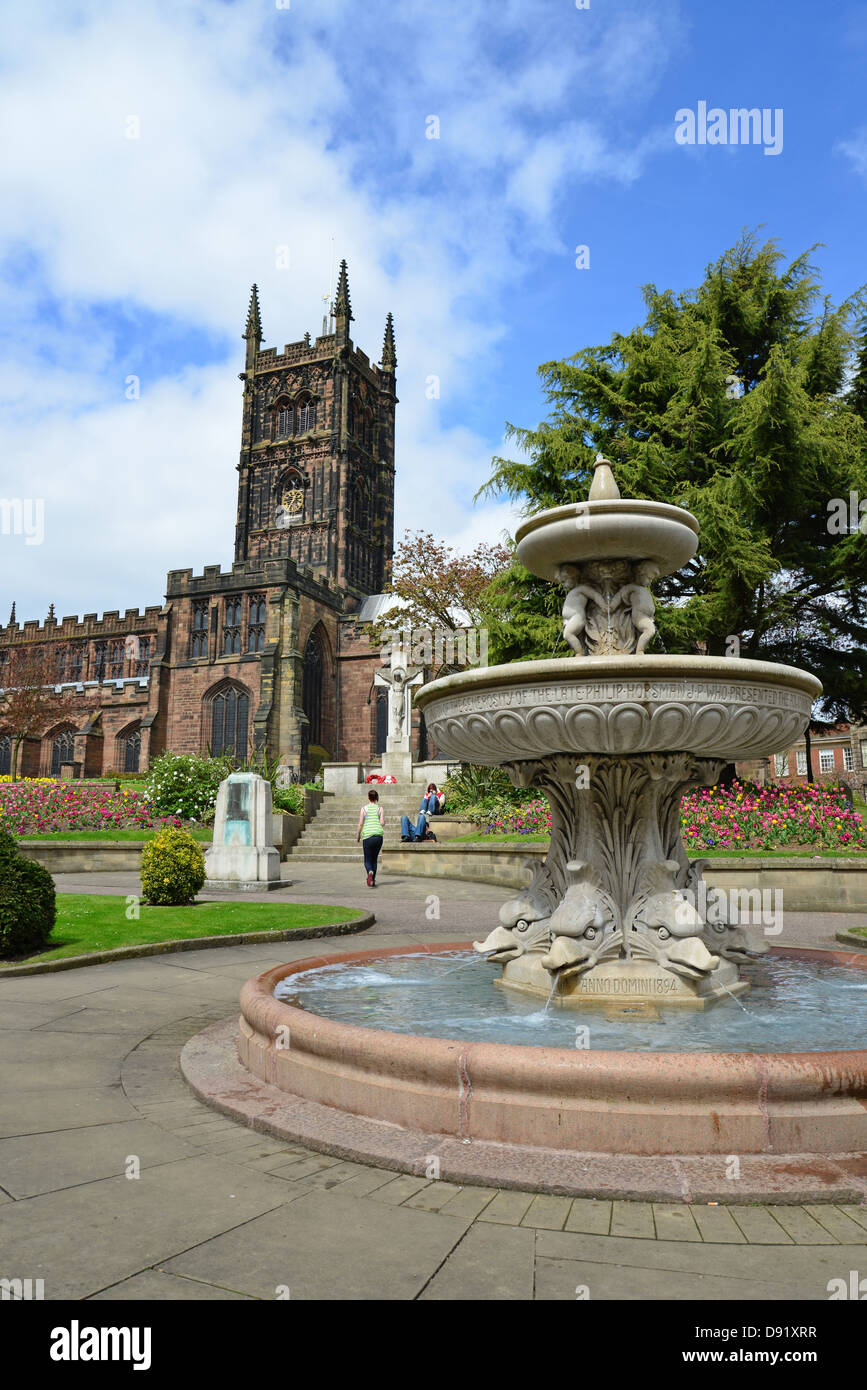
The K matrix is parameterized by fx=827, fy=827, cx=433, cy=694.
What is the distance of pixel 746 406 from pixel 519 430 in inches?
224

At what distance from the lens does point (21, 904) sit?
7.48m

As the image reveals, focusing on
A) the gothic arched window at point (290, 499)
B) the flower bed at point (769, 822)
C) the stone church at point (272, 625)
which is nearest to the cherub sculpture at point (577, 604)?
the flower bed at point (769, 822)

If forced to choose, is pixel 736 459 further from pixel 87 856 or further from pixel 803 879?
pixel 87 856

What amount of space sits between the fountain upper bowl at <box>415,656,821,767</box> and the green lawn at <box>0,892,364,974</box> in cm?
515

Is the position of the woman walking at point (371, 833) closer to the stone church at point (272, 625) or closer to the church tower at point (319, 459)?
the stone church at point (272, 625)

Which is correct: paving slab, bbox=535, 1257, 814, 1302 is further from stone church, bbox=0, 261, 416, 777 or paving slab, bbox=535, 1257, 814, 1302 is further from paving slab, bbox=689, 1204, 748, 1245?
stone church, bbox=0, 261, 416, 777

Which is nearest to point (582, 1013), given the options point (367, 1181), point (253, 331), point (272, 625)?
point (367, 1181)

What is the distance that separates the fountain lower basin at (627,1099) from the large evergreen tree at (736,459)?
16.4 meters

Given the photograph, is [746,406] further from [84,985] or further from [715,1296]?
[715,1296]

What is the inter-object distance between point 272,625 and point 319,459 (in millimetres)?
19162

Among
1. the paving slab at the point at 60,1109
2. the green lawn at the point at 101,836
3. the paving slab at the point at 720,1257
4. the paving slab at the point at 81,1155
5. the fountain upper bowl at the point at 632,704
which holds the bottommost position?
the green lawn at the point at 101,836

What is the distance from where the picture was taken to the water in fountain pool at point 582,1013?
395 cm
